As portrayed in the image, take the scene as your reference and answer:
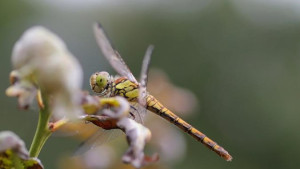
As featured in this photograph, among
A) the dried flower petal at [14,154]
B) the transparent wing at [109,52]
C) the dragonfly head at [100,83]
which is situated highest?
the transparent wing at [109,52]

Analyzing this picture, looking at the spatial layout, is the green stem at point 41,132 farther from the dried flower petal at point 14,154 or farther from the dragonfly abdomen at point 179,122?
the dragonfly abdomen at point 179,122

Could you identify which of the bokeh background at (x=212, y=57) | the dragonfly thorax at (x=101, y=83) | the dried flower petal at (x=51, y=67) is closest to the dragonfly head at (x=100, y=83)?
the dragonfly thorax at (x=101, y=83)

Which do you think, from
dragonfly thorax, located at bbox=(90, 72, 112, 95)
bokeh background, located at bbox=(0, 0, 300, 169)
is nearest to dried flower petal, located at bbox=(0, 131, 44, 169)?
dragonfly thorax, located at bbox=(90, 72, 112, 95)

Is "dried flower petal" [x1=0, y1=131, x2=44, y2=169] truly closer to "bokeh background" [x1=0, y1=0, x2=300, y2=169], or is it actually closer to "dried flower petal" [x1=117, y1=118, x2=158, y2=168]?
"dried flower petal" [x1=117, y1=118, x2=158, y2=168]

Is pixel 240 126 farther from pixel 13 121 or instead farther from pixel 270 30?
pixel 270 30

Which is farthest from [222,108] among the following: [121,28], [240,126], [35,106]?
[35,106]

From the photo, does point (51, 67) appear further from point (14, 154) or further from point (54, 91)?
point (14, 154)

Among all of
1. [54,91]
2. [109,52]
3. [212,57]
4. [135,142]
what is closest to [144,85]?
[109,52]

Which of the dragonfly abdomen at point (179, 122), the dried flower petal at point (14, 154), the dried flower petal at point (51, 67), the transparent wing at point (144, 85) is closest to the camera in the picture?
the dried flower petal at point (51, 67)
